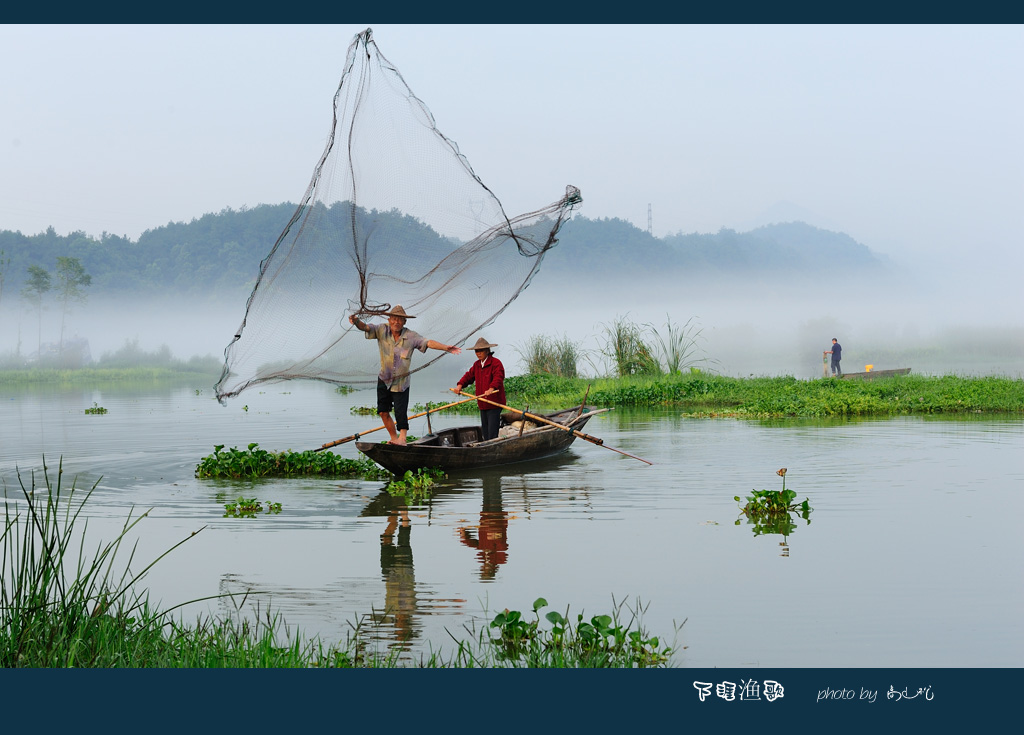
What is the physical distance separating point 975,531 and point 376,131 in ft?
24.9

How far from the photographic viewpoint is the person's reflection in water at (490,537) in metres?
8.09

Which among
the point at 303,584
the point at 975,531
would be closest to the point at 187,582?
the point at 303,584

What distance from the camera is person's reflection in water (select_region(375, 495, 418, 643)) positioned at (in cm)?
633

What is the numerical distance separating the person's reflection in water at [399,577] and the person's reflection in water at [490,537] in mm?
597

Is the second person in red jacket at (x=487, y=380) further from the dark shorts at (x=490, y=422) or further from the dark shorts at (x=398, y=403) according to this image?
the dark shorts at (x=398, y=403)

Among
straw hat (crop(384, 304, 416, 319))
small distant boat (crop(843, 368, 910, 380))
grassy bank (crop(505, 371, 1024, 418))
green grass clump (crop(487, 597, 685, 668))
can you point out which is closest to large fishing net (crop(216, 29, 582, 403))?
straw hat (crop(384, 304, 416, 319))

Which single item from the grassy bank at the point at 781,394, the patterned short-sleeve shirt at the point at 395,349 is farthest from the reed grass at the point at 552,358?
the patterned short-sleeve shirt at the point at 395,349

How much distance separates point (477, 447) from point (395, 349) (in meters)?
2.19

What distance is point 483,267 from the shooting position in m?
11.4

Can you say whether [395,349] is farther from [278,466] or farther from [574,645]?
[574,645]

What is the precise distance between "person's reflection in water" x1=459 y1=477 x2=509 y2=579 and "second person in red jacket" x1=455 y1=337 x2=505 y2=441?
8.28 ft

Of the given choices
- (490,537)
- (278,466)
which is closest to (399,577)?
(490,537)

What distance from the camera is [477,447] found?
1340cm

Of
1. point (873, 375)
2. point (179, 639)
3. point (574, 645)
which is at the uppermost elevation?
point (873, 375)
